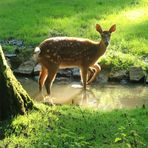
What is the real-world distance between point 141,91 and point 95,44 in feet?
4.52

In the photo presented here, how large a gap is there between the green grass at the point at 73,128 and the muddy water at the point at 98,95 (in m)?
1.82

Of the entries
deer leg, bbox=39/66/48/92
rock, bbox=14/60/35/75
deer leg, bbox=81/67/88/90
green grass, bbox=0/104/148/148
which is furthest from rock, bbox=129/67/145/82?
green grass, bbox=0/104/148/148

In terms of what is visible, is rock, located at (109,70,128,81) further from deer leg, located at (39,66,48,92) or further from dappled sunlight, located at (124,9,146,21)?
dappled sunlight, located at (124,9,146,21)

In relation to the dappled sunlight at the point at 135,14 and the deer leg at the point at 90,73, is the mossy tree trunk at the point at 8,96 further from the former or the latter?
the dappled sunlight at the point at 135,14

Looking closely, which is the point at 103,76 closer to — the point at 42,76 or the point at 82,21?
the point at 42,76

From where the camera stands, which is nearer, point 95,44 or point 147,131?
point 147,131

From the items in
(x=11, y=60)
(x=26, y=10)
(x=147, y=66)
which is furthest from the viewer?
(x=26, y=10)

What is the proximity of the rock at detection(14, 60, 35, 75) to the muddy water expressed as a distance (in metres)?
0.44

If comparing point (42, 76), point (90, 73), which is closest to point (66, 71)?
point (90, 73)

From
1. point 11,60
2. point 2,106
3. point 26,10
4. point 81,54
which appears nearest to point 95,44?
point 81,54

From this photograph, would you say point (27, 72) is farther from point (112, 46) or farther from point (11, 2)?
point (11, 2)

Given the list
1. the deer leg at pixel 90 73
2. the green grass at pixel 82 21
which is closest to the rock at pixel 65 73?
the deer leg at pixel 90 73

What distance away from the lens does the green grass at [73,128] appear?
6.92 m

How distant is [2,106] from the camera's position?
24.9 feet
